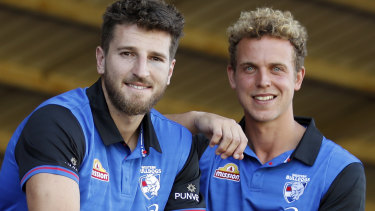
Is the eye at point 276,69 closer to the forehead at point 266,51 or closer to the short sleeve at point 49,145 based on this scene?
the forehead at point 266,51

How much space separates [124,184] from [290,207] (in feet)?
2.78

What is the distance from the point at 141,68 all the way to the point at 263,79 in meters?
0.69

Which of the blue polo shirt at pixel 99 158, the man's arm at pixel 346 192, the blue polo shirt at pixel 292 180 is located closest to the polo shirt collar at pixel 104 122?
the blue polo shirt at pixel 99 158

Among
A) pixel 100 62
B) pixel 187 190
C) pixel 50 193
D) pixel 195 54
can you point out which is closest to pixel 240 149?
pixel 187 190

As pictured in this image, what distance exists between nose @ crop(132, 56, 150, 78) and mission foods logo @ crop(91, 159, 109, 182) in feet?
1.40

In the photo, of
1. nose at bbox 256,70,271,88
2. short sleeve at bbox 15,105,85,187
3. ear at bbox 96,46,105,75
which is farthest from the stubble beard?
nose at bbox 256,70,271,88

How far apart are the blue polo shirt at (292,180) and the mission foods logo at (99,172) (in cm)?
66

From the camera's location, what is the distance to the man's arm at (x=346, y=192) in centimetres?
340

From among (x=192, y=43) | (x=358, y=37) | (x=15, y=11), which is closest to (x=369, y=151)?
(x=358, y=37)

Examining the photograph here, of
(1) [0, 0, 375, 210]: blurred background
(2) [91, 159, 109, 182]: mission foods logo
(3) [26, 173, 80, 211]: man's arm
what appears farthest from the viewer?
(1) [0, 0, 375, 210]: blurred background

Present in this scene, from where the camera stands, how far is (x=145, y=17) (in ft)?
10.6

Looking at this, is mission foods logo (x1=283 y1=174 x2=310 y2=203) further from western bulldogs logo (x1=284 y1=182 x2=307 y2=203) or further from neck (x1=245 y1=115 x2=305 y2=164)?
neck (x1=245 y1=115 x2=305 y2=164)

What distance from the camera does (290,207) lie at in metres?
3.51

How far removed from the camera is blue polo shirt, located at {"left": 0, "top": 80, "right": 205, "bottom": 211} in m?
2.93
